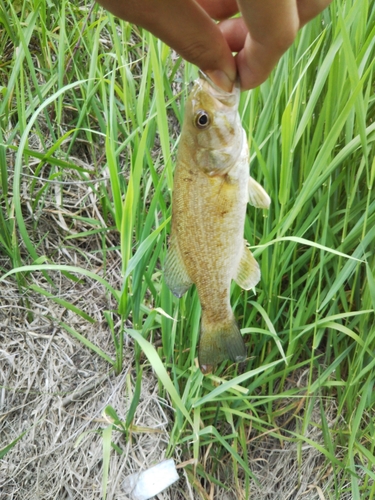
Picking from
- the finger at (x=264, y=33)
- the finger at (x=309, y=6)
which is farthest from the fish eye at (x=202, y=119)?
the finger at (x=309, y=6)

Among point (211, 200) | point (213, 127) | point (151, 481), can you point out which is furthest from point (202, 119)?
point (151, 481)

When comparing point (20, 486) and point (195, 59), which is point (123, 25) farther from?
point (20, 486)

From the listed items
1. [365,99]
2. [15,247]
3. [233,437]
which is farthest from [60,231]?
[365,99]

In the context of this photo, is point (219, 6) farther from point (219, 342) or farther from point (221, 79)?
point (219, 342)

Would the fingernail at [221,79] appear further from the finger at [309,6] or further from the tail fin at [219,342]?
the tail fin at [219,342]

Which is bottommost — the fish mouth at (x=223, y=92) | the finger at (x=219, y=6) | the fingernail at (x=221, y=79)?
the fish mouth at (x=223, y=92)

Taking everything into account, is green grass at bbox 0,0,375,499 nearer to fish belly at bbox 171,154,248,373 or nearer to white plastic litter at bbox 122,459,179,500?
white plastic litter at bbox 122,459,179,500

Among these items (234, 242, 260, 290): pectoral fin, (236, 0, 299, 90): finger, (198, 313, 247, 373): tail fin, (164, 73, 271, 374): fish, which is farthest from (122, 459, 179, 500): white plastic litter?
(236, 0, 299, 90): finger
